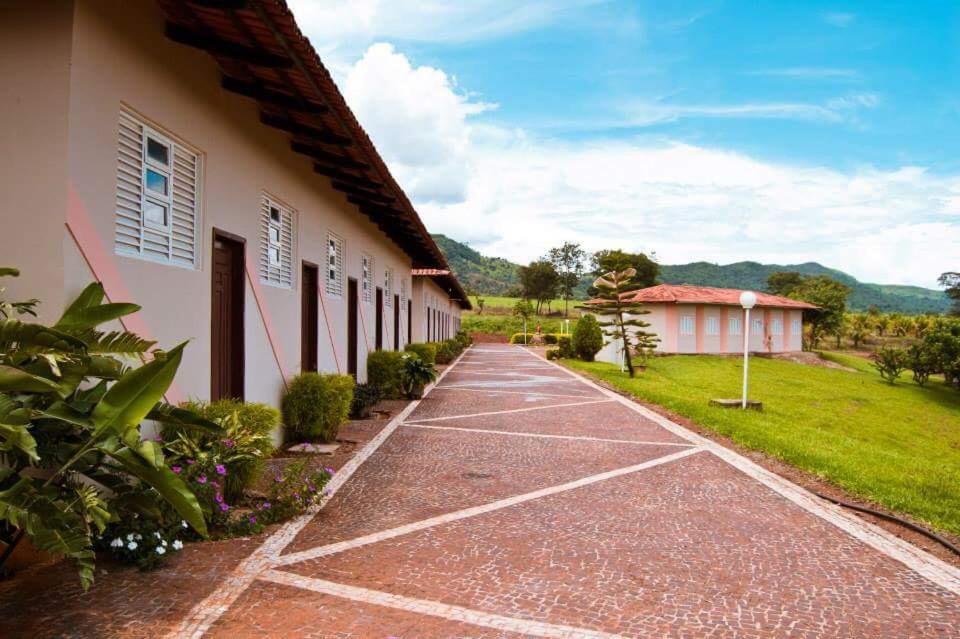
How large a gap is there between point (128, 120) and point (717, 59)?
43.6ft

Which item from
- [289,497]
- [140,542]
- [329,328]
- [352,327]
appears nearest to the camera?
[140,542]

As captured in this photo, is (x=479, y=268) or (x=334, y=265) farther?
(x=479, y=268)

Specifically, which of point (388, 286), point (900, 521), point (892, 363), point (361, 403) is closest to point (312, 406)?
point (361, 403)

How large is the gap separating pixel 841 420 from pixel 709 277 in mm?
108482

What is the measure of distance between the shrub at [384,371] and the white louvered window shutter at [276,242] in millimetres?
4716

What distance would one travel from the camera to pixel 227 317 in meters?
6.78

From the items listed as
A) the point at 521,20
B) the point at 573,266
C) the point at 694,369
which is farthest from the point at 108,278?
the point at 573,266

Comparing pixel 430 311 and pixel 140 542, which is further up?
pixel 430 311

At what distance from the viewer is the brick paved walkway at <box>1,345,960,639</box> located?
3.36 m

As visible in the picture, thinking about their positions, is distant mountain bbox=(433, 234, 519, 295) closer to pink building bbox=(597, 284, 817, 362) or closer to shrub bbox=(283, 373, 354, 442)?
pink building bbox=(597, 284, 817, 362)

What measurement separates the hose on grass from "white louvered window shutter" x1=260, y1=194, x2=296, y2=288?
6.51m

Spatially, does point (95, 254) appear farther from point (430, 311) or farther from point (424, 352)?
point (430, 311)

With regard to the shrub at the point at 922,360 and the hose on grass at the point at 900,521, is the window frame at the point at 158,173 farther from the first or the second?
the shrub at the point at 922,360

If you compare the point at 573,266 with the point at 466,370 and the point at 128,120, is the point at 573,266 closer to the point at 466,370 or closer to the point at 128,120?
the point at 466,370
